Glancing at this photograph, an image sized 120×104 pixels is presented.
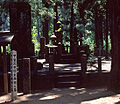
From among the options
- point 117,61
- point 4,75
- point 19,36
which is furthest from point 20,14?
point 117,61

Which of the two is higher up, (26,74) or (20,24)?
(20,24)

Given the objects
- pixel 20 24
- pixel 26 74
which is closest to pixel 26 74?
pixel 26 74

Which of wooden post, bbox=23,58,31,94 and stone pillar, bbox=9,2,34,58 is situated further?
stone pillar, bbox=9,2,34,58

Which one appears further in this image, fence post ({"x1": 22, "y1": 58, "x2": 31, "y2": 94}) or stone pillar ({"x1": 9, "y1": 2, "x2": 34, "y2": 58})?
stone pillar ({"x1": 9, "y1": 2, "x2": 34, "y2": 58})

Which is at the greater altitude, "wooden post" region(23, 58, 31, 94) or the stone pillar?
the stone pillar

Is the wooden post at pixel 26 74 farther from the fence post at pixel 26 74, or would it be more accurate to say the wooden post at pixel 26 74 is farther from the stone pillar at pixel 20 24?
the stone pillar at pixel 20 24

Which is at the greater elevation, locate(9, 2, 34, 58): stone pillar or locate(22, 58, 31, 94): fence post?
locate(9, 2, 34, 58): stone pillar

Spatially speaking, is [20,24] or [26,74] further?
[20,24]

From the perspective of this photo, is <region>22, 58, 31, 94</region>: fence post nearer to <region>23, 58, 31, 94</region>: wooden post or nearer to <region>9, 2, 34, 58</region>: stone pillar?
<region>23, 58, 31, 94</region>: wooden post

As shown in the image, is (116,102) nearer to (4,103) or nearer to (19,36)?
(4,103)

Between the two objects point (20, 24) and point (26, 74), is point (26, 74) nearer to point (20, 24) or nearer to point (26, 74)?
point (26, 74)

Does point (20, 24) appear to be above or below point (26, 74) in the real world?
above

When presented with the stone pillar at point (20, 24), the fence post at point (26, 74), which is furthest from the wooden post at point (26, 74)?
the stone pillar at point (20, 24)

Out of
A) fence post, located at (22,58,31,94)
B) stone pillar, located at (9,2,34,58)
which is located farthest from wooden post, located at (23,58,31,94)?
stone pillar, located at (9,2,34,58)
